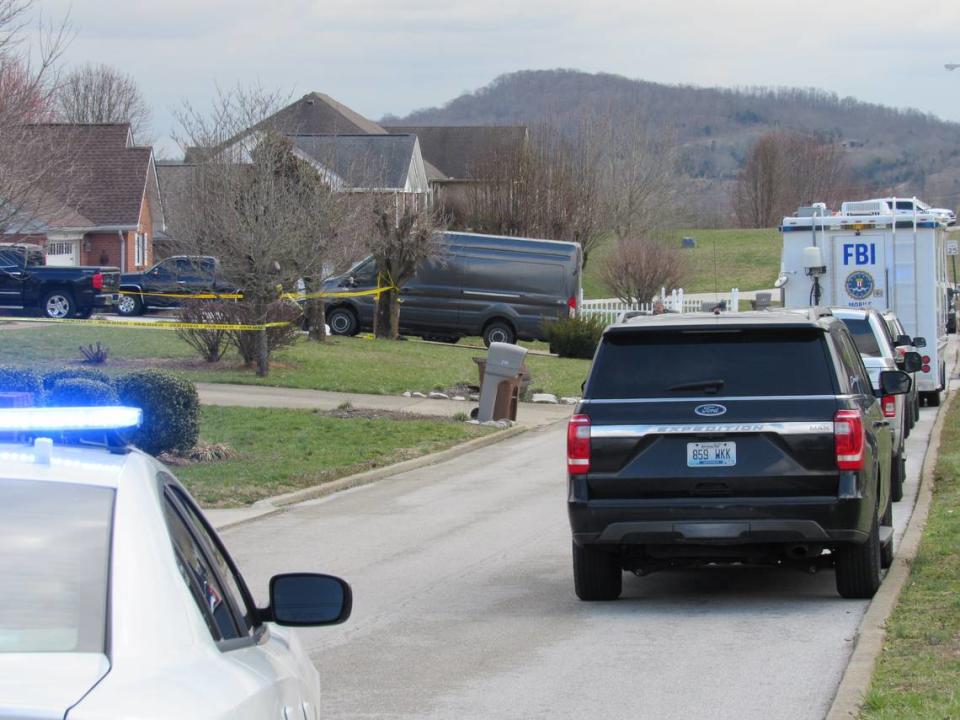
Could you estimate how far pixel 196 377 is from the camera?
25.4m

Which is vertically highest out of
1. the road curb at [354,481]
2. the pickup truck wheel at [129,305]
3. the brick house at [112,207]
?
the brick house at [112,207]

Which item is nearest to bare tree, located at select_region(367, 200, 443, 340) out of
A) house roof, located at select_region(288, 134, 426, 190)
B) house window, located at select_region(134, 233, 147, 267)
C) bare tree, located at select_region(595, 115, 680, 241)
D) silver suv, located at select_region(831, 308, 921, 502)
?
house roof, located at select_region(288, 134, 426, 190)

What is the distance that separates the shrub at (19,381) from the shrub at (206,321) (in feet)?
36.9

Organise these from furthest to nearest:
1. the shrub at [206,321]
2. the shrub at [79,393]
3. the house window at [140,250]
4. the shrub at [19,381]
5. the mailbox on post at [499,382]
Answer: the house window at [140,250] < the shrub at [206,321] < the mailbox on post at [499,382] < the shrub at [79,393] < the shrub at [19,381]

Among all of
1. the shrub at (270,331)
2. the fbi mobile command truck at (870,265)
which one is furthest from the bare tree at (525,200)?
the fbi mobile command truck at (870,265)

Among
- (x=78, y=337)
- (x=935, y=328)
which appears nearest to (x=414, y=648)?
(x=935, y=328)

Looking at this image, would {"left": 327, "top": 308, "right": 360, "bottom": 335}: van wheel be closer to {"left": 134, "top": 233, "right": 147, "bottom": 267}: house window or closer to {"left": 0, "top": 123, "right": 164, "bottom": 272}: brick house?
{"left": 0, "top": 123, "right": 164, "bottom": 272}: brick house

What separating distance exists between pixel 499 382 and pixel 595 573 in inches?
539

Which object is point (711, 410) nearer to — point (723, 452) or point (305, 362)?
point (723, 452)

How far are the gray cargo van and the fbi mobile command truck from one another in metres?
12.6

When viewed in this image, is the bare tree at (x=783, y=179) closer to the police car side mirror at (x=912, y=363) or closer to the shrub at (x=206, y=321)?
the shrub at (x=206, y=321)

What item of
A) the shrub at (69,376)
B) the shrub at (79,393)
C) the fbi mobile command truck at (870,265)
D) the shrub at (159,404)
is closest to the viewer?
the shrub at (79,393)

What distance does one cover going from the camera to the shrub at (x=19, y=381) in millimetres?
13962

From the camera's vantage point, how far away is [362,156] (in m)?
42.3
